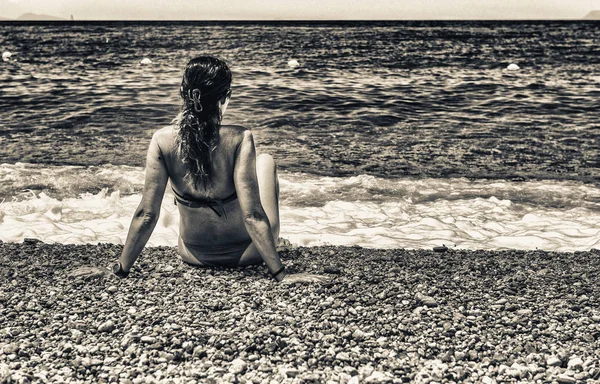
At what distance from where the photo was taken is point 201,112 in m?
3.68

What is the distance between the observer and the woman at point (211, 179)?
11.9ft

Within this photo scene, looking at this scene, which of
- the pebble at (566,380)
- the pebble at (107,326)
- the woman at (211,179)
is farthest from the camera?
the woman at (211,179)

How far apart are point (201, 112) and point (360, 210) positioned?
12.3 ft

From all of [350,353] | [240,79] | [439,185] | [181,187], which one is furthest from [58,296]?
[240,79]

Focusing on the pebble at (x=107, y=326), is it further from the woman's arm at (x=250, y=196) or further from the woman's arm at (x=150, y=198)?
the woman's arm at (x=250, y=196)

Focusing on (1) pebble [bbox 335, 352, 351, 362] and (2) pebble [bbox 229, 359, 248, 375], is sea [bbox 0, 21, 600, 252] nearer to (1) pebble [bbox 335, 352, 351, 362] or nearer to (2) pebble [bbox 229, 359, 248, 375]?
(1) pebble [bbox 335, 352, 351, 362]

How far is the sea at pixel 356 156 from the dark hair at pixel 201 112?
86.4 inches

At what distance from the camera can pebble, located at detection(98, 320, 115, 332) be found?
3275 millimetres

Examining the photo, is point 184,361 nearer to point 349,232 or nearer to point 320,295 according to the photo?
point 320,295

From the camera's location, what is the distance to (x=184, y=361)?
299 centimetres

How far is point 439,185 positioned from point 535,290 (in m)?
4.64

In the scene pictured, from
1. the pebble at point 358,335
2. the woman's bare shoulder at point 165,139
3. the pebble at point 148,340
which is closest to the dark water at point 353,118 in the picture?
the woman's bare shoulder at point 165,139

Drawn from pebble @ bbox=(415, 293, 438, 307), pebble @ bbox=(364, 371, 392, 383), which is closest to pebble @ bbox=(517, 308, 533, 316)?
pebble @ bbox=(415, 293, 438, 307)

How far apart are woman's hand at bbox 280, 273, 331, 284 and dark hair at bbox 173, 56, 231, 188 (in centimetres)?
84
